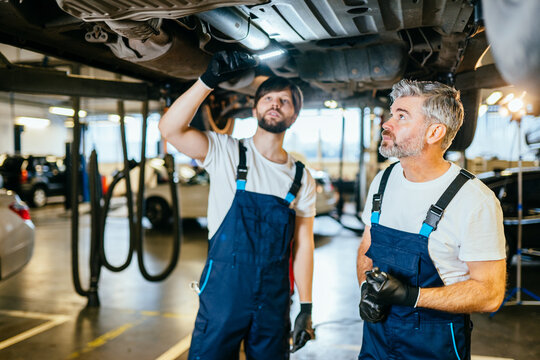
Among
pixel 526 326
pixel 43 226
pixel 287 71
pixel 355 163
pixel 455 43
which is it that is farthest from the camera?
pixel 355 163

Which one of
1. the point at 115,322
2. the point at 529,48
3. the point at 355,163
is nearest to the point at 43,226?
the point at 115,322

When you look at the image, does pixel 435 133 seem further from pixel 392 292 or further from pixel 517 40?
pixel 517 40

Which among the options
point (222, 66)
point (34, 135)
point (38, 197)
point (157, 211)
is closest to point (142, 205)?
point (222, 66)

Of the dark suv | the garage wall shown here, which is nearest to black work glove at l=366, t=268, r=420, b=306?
the dark suv

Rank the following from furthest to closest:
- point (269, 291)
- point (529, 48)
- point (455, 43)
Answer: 1. point (455, 43)
2. point (269, 291)
3. point (529, 48)

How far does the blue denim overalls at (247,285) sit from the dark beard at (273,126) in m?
0.24

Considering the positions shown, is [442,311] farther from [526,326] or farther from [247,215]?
[526,326]

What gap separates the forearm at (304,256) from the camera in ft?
6.88

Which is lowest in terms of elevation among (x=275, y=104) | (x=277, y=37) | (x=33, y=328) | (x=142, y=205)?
(x=33, y=328)

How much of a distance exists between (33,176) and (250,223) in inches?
453

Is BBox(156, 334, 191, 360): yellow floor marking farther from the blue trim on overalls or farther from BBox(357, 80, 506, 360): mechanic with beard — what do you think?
BBox(357, 80, 506, 360): mechanic with beard

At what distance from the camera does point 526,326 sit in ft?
11.3

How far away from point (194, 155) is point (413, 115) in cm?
101

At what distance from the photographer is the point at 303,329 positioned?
6.53 ft
